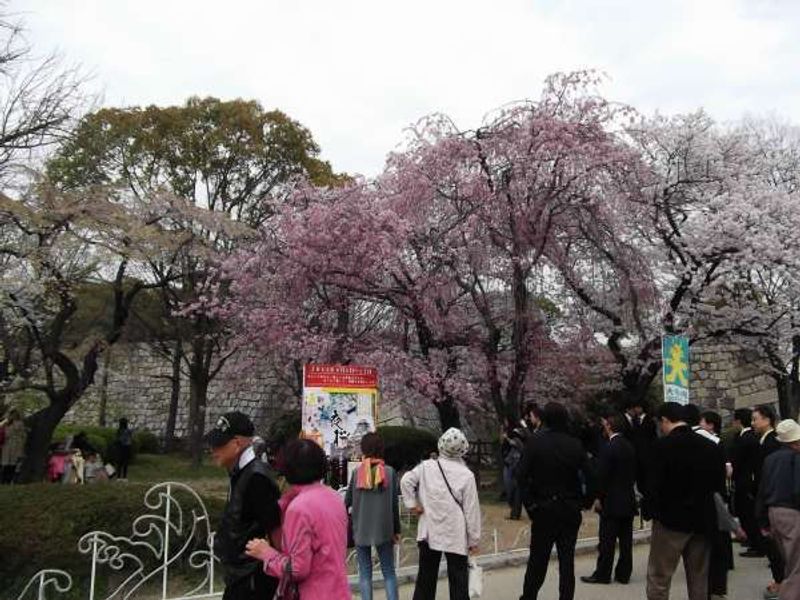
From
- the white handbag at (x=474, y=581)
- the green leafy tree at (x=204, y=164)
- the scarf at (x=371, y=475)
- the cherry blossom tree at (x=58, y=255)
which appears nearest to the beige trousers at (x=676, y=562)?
the white handbag at (x=474, y=581)

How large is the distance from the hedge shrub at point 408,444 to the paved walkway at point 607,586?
329 inches

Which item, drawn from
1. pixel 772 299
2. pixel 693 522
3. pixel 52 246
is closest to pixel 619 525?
pixel 693 522

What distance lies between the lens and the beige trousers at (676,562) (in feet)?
16.8

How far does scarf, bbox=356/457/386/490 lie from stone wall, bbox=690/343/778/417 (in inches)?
897

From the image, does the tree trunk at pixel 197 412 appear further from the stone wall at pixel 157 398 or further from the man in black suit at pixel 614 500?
the man in black suit at pixel 614 500

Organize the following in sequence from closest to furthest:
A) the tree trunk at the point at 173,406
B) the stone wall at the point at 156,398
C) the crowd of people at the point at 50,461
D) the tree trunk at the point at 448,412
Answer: the crowd of people at the point at 50,461 → the tree trunk at the point at 448,412 → the tree trunk at the point at 173,406 → the stone wall at the point at 156,398

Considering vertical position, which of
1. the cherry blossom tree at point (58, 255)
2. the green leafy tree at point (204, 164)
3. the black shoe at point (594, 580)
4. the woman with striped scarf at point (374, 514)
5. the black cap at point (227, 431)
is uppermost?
the green leafy tree at point (204, 164)

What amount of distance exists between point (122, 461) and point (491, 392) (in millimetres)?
8844

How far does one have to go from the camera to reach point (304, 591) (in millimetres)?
2990

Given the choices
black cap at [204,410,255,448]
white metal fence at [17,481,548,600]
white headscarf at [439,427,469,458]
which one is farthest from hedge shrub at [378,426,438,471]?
black cap at [204,410,255,448]

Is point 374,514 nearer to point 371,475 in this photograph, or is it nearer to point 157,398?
point 371,475

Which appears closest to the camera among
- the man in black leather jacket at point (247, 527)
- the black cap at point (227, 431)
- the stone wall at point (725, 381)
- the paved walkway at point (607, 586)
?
the man in black leather jacket at point (247, 527)

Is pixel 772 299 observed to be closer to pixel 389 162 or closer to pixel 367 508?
pixel 389 162

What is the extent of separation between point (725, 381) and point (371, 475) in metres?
23.6
